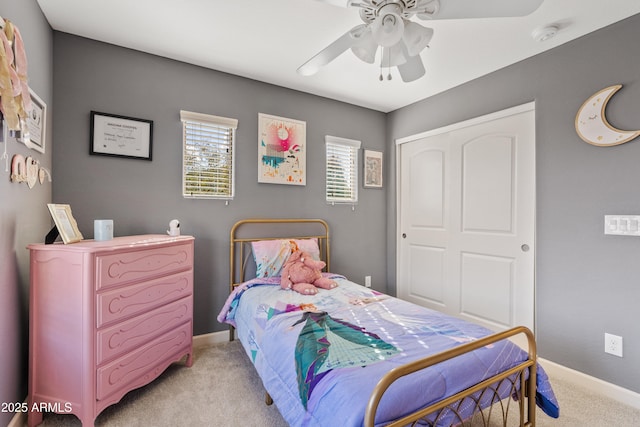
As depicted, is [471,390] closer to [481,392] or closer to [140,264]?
[481,392]

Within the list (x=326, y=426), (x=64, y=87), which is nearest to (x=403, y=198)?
(x=326, y=426)

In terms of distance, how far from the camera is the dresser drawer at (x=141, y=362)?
165 cm

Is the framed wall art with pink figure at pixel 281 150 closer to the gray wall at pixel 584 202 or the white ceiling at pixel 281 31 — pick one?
the white ceiling at pixel 281 31

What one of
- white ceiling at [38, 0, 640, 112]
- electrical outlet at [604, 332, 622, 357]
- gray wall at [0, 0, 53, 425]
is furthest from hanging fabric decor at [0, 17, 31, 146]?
electrical outlet at [604, 332, 622, 357]

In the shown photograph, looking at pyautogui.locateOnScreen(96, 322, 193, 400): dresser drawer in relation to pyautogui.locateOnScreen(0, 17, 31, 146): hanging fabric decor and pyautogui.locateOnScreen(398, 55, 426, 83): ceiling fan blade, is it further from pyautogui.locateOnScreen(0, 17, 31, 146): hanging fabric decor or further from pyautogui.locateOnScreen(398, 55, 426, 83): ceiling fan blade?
pyautogui.locateOnScreen(398, 55, 426, 83): ceiling fan blade

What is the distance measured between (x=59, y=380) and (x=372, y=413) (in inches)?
69.1

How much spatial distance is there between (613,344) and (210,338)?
3.09 m

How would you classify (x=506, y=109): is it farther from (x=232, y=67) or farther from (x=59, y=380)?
(x=59, y=380)

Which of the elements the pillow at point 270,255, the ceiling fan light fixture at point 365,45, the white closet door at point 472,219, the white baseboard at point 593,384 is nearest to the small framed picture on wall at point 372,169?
the white closet door at point 472,219

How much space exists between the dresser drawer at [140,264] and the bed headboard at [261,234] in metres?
0.59

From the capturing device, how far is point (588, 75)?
2.17 metres

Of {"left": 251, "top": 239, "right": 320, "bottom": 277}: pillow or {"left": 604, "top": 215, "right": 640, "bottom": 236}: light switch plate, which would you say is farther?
{"left": 251, "top": 239, "right": 320, "bottom": 277}: pillow

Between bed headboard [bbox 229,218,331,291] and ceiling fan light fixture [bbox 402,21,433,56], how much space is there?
2007 millimetres

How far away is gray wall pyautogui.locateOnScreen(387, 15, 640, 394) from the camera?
198cm
